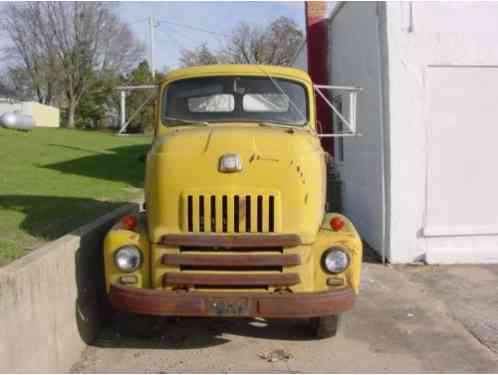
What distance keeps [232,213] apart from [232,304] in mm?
730

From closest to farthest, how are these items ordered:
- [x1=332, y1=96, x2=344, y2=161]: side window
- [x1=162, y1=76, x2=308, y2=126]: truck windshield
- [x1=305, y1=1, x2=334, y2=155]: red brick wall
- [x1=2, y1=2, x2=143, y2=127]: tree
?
[x1=162, y1=76, x2=308, y2=126]: truck windshield < [x1=332, y1=96, x2=344, y2=161]: side window < [x1=305, y1=1, x2=334, y2=155]: red brick wall < [x1=2, y1=2, x2=143, y2=127]: tree

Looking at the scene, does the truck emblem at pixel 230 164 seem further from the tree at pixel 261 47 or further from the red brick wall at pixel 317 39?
the tree at pixel 261 47

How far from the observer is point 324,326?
5.71 m

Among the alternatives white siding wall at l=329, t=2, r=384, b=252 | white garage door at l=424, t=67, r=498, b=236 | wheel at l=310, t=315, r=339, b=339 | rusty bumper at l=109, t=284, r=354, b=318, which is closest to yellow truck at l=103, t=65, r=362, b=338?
rusty bumper at l=109, t=284, r=354, b=318

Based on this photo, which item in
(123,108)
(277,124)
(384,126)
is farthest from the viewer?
(384,126)

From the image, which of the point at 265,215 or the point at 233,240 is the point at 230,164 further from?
the point at 233,240

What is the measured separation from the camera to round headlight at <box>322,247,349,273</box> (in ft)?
16.9

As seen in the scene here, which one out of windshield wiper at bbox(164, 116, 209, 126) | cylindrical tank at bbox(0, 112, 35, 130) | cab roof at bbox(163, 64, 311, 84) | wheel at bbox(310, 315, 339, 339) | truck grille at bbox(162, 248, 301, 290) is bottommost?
wheel at bbox(310, 315, 339, 339)

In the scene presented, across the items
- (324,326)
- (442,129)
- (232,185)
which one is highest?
(442,129)

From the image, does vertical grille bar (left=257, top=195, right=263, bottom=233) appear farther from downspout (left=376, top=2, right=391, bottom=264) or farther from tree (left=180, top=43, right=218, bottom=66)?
tree (left=180, top=43, right=218, bottom=66)

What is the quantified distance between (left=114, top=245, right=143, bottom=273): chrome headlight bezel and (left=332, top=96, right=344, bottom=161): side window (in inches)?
271

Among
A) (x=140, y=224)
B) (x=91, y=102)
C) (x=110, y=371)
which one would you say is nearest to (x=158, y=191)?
(x=140, y=224)

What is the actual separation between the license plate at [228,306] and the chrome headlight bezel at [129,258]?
73 centimetres

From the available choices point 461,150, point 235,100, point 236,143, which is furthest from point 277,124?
point 461,150
